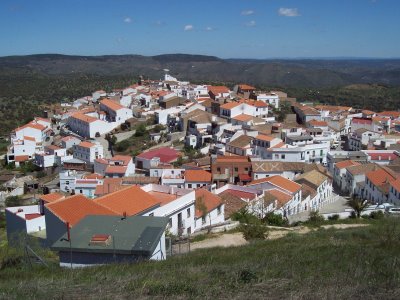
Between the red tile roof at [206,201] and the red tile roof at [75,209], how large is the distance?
21.2 ft

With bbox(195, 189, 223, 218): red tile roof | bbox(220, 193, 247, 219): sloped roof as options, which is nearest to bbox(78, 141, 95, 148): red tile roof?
bbox(220, 193, 247, 219): sloped roof

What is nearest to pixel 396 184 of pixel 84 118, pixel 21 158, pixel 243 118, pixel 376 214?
pixel 376 214

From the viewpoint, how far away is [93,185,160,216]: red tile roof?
17.8m

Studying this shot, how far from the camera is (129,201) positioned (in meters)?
18.5

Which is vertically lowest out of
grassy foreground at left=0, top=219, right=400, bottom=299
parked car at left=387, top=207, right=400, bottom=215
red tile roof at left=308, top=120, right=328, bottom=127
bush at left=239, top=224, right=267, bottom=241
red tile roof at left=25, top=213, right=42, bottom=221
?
parked car at left=387, top=207, right=400, bottom=215

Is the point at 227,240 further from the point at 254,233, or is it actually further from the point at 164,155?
the point at 164,155

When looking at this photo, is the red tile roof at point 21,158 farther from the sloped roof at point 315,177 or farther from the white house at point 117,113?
the sloped roof at point 315,177

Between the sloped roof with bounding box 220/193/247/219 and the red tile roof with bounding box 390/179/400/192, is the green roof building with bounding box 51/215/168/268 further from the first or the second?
the red tile roof with bounding box 390/179/400/192

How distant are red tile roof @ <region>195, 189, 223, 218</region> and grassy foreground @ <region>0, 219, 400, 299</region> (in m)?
10.8

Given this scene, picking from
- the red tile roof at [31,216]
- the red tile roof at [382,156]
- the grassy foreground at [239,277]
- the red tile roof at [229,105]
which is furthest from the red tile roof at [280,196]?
the red tile roof at [229,105]

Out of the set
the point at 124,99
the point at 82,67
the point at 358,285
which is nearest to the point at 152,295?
the point at 358,285

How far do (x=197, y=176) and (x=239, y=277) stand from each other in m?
27.2

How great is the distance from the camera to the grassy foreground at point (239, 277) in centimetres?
779

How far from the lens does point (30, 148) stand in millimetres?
53688
